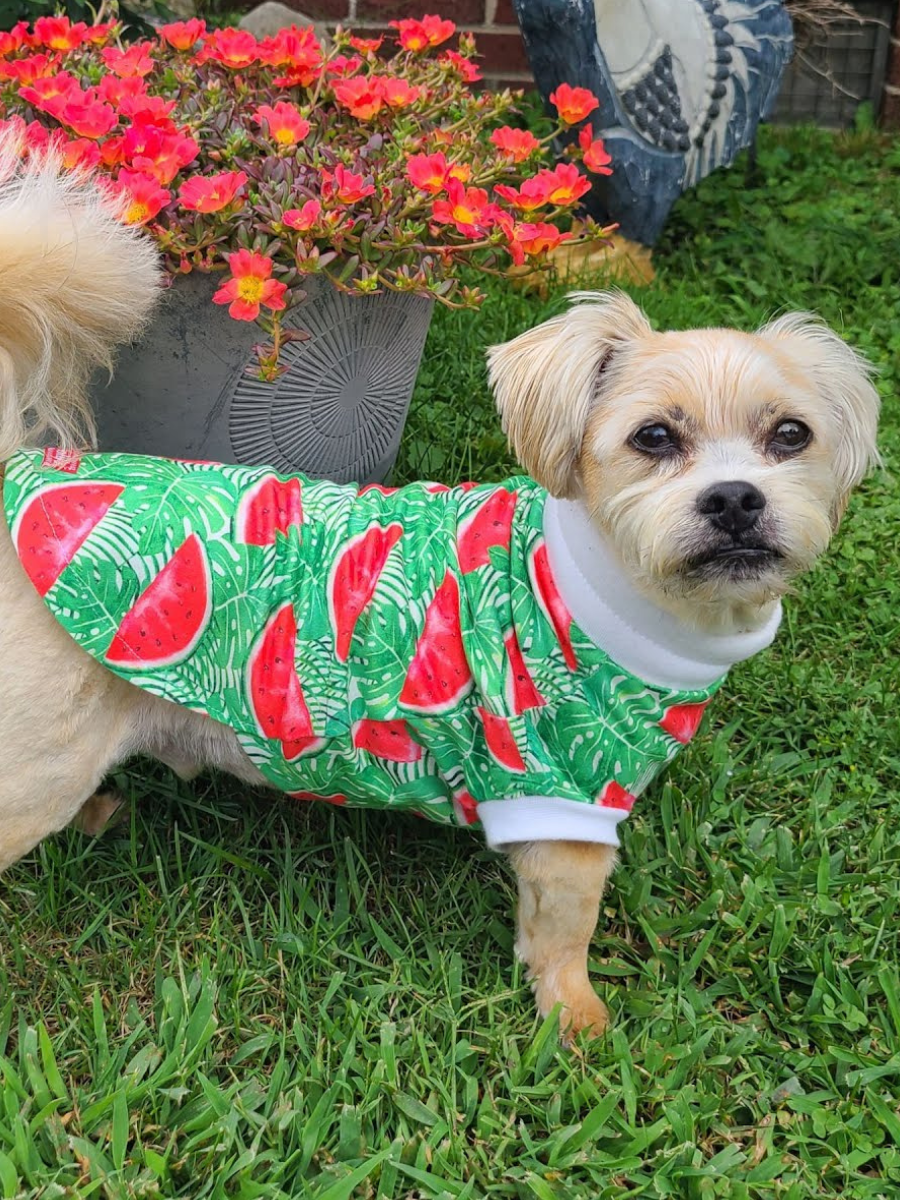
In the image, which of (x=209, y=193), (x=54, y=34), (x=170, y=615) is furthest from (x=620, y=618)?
(x=54, y=34)

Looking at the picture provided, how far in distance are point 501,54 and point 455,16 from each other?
11.0 inches

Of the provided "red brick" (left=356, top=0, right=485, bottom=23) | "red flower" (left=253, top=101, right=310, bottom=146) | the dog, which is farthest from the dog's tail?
"red brick" (left=356, top=0, right=485, bottom=23)

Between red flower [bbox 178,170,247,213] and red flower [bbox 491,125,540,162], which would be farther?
red flower [bbox 491,125,540,162]

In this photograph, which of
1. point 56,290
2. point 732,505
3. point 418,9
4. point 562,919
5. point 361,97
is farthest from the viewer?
point 418,9

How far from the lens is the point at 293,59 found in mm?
2758

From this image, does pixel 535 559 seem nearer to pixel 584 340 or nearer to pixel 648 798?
pixel 584 340

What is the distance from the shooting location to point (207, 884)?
7.79ft

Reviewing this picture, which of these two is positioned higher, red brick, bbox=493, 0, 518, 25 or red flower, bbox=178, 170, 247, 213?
red flower, bbox=178, 170, 247, 213

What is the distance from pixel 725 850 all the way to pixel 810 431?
3.39ft

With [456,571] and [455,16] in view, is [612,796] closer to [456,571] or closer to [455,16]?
[456,571]

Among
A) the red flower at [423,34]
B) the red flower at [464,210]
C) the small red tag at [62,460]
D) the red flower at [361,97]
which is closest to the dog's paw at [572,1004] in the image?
the small red tag at [62,460]

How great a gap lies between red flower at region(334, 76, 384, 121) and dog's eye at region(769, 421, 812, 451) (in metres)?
1.36

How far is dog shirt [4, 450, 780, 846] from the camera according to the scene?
185 centimetres

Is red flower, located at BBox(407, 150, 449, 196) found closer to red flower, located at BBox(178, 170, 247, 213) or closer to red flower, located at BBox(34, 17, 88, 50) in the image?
red flower, located at BBox(178, 170, 247, 213)
